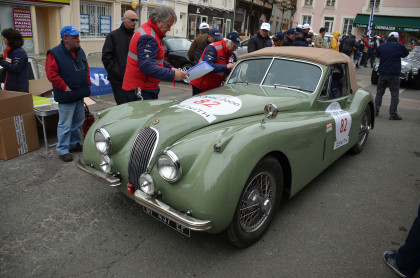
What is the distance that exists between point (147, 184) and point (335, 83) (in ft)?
9.41

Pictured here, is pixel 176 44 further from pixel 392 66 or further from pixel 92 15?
pixel 392 66

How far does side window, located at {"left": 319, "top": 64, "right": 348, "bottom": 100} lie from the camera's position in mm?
3828

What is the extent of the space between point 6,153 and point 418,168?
583 centimetres

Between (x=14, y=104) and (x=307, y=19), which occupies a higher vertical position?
(x=307, y=19)

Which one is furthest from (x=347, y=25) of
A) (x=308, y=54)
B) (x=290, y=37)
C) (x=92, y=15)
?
(x=308, y=54)

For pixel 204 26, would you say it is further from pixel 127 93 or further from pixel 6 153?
pixel 6 153

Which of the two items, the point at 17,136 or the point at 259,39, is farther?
the point at 259,39

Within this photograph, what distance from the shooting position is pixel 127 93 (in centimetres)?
422

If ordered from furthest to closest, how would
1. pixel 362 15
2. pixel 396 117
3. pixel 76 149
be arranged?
pixel 362 15
pixel 396 117
pixel 76 149

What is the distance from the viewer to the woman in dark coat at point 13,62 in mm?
4777

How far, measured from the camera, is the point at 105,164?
285 centimetres

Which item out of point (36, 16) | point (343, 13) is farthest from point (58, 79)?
point (343, 13)

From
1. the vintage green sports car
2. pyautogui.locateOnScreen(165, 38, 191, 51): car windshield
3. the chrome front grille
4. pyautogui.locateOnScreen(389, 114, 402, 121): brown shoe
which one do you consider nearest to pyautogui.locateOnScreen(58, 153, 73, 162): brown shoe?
the vintage green sports car

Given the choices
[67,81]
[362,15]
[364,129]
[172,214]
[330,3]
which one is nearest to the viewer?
[172,214]
